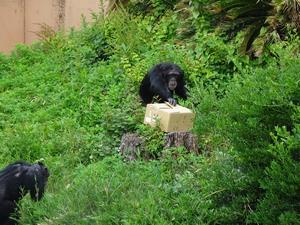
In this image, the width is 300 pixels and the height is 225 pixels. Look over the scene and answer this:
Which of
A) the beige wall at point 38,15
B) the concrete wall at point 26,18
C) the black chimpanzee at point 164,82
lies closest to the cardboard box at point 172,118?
the black chimpanzee at point 164,82

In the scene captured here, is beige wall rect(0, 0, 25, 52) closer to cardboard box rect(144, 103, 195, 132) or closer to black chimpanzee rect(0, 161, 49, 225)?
cardboard box rect(144, 103, 195, 132)

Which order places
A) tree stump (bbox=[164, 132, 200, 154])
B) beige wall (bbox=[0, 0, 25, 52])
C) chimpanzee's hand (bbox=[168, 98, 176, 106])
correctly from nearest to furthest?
tree stump (bbox=[164, 132, 200, 154]), chimpanzee's hand (bbox=[168, 98, 176, 106]), beige wall (bbox=[0, 0, 25, 52])

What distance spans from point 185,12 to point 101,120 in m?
2.82

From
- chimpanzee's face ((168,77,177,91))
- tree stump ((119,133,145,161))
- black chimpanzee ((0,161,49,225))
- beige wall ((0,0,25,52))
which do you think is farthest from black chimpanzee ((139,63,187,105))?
beige wall ((0,0,25,52))

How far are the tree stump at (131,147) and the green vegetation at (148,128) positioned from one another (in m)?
0.12

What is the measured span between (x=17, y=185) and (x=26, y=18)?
9.07 meters

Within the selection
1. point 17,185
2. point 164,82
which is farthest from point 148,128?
point 17,185

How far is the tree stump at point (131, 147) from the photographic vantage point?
752cm

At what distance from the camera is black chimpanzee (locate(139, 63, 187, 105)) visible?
344 inches

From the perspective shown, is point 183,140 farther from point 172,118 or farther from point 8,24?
point 8,24

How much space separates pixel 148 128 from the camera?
772 centimetres

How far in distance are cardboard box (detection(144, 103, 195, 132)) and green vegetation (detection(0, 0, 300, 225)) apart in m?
0.12

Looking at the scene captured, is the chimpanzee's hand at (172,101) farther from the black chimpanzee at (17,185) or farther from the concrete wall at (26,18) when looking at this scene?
the concrete wall at (26,18)

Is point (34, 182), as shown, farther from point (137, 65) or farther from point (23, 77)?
point (23, 77)
